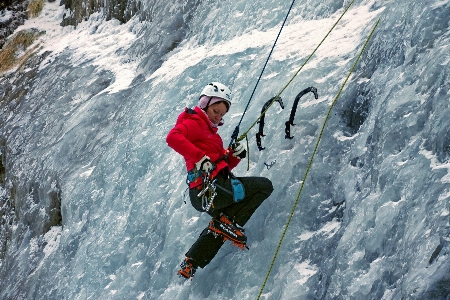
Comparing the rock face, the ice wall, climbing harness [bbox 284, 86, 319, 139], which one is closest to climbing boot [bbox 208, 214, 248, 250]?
the ice wall

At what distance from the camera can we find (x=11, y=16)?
15.4 metres

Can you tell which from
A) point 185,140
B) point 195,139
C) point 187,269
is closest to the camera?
point 185,140

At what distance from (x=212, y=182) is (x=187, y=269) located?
2.94 feet

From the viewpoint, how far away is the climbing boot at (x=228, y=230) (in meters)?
4.73

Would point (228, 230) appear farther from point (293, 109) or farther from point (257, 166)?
point (293, 109)

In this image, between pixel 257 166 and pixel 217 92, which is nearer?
pixel 217 92

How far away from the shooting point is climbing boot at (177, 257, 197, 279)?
16.1ft

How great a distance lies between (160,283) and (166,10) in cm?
555

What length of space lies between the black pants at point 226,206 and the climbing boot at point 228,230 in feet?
0.16

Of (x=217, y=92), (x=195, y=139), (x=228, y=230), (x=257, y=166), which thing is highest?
(x=217, y=92)

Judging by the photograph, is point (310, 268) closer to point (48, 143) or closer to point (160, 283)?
point (160, 283)

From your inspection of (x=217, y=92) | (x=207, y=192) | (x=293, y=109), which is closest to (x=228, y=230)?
(x=207, y=192)

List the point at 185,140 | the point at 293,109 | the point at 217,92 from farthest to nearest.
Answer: the point at 293,109, the point at 217,92, the point at 185,140

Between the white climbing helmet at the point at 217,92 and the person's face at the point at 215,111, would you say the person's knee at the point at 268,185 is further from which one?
the white climbing helmet at the point at 217,92
